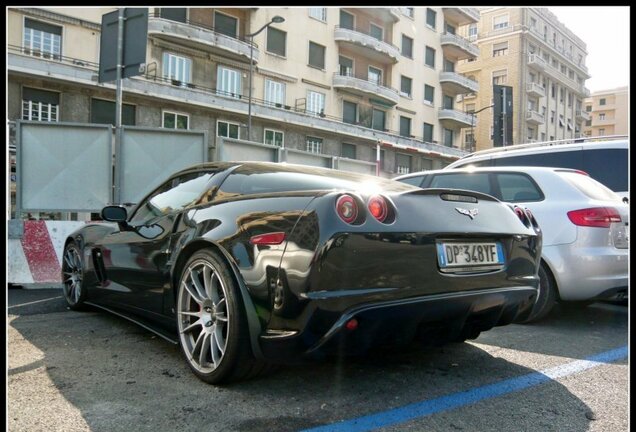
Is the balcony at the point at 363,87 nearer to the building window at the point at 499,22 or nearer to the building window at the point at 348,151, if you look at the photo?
the building window at the point at 348,151

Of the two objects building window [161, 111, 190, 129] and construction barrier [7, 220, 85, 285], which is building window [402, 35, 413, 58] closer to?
building window [161, 111, 190, 129]

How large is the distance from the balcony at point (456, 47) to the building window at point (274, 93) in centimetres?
1824

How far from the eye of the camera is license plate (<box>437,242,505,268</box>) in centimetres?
261

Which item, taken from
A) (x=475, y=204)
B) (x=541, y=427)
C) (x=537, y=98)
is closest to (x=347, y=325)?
(x=541, y=427)

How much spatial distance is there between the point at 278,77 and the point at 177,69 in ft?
20.7

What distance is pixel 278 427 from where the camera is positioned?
7.23 feet

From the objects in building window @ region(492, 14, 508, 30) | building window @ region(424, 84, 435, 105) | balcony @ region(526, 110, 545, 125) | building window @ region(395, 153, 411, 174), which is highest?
building window @ region(492, 14, 508, 30)

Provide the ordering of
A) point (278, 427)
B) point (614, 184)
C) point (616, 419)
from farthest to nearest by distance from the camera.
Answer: point (614, 184), point (616, 419), point (278, 427)

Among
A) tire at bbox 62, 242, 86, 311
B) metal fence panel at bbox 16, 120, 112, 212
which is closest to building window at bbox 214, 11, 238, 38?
metal fence panel at bbox 16, 120, 112, 212

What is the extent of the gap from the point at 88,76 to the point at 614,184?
74.9ft

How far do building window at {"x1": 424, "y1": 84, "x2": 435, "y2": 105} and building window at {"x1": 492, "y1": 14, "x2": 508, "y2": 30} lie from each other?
751 inches

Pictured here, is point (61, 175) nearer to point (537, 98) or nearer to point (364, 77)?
point (364, 77)

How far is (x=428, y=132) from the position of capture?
1619 inches

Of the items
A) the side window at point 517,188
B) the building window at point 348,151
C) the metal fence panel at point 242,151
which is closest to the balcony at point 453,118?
the building window at point 348,151
